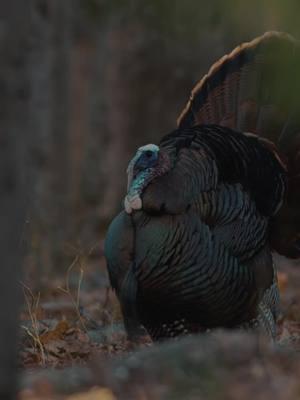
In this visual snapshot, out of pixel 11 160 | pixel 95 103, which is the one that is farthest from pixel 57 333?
pixel 95 103

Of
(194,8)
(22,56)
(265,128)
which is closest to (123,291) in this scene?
(265,128)

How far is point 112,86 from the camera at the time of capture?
1396cm

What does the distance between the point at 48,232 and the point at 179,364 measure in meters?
7.33

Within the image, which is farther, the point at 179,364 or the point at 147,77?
the point at 147,77

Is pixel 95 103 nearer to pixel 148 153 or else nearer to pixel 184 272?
pixel 148 153

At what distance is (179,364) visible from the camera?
13.6 ft

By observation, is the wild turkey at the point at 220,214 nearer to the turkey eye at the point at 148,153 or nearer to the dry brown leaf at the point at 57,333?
the turkey eye at the point at 148,153

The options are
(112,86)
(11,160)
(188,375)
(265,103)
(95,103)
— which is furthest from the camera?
(112,86)

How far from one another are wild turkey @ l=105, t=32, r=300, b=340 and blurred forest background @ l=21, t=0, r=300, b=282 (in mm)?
4970

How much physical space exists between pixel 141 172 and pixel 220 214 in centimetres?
48

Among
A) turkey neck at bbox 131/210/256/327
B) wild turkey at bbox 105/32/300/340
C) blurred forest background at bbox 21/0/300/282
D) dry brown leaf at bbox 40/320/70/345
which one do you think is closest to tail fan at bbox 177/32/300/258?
wild turkey at bbox 105/32/300/340

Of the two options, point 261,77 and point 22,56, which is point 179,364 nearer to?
point 22,56

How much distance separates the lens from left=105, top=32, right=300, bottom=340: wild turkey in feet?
20.1

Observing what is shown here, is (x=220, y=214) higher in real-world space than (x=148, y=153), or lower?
lower
